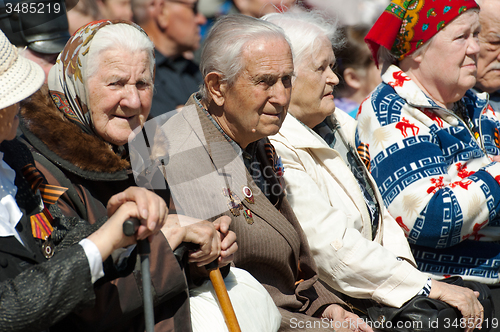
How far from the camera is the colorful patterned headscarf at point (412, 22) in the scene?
11.2ft

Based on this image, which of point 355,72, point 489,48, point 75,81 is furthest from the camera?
point 355,72

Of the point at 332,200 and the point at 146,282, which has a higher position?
the point at 146,282

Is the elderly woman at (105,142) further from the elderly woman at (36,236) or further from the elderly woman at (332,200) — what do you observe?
the elderly woman at (332,200)

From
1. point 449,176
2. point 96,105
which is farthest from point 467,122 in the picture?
point 96,105

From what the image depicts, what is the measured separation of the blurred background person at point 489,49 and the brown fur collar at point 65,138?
3191mm

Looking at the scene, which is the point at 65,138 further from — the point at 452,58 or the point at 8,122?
the point at 452,58

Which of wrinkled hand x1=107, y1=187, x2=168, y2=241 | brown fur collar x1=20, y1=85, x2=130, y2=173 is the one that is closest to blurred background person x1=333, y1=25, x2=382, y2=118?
brown fur collar x1=20, y1=85, x2=130, y2=173

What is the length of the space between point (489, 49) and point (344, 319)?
2613 mm

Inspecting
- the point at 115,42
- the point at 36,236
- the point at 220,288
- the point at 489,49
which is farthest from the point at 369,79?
the point at 36,236

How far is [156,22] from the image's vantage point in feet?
12.1

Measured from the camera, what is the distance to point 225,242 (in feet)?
7.10

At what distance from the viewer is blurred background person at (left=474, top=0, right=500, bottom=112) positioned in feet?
13.4

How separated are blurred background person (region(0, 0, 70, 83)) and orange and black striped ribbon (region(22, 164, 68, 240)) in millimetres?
1462

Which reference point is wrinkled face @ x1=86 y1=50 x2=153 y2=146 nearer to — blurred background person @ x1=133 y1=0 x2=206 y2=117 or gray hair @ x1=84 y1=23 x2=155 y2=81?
gray hair @ x1=84 y1=23 x2=155 y2=81
